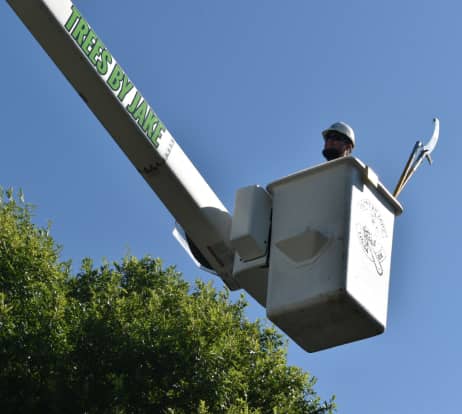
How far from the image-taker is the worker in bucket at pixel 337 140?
Result: 7.49 meters

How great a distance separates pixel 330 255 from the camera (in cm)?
629

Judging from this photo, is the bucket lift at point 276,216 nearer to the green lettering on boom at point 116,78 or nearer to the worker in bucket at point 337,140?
the green lettering on boom at point 116,78

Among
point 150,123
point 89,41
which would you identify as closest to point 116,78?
point 89,41

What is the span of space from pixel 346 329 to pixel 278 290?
0.46 meters

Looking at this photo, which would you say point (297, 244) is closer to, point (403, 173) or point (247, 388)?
point (403, 173)

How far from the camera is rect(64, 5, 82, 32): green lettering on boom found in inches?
272

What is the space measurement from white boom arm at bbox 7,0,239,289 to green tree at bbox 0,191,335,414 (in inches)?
299

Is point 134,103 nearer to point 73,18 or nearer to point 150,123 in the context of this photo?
point 150,123

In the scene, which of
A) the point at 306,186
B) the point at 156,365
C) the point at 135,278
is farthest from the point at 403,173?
the point at 135,278

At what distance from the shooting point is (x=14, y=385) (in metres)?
15.8

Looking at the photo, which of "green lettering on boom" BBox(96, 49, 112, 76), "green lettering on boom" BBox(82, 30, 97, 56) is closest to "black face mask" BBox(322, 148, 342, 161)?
"green lettering on boom" BBox(96, 49, 112, 76)

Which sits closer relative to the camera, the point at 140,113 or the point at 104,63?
the point at 104,63

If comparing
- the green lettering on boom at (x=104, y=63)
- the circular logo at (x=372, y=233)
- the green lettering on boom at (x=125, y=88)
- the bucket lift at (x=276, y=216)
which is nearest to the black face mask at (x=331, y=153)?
the bucket lift at (x=276, y=216)

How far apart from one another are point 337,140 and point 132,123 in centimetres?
142
